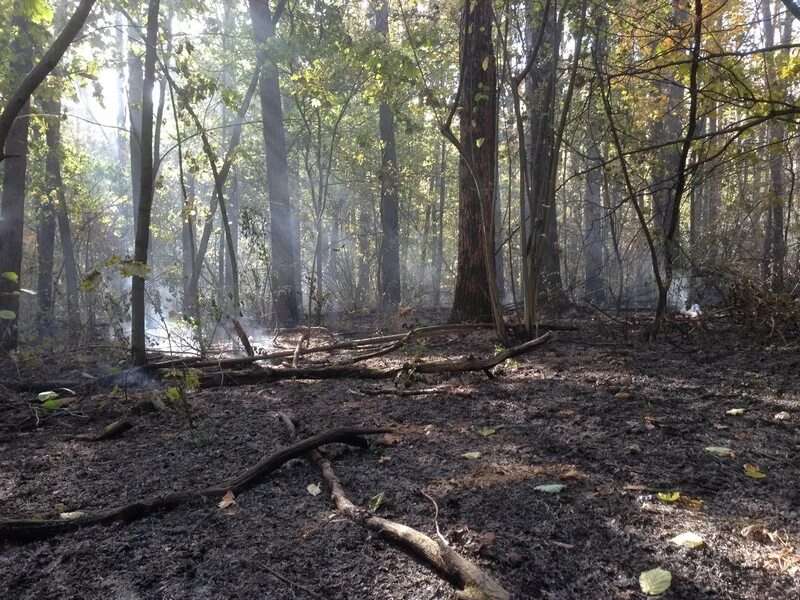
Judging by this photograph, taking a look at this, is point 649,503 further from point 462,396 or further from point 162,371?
point 162,371

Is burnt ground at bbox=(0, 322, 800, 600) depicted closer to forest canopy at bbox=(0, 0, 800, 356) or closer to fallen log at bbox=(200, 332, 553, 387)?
fallen log at bbox=(200, 332, 553, 387)

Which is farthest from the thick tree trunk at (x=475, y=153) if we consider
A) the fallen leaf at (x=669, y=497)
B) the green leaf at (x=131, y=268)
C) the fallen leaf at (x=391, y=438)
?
the fallen leaf at (x=669, y=497)

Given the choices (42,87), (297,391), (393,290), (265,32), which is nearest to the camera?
(297,391)

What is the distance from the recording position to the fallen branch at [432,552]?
167 centimetres

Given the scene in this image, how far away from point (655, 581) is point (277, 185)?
1206 centimetres

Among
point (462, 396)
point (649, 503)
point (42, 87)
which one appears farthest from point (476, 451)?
point (42, 87)

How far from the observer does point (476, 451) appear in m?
3.04

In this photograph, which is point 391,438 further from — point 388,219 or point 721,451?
point 388,219

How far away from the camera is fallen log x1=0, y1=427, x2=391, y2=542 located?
224 centimetres

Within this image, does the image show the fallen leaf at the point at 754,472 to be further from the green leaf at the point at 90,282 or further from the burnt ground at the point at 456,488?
the green leaf at the point at 90,282

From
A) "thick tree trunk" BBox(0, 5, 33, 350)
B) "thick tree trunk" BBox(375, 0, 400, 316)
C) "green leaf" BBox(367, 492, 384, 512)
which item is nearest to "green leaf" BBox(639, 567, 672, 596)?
"green leaf" BBox(367, 492, 384, 512)

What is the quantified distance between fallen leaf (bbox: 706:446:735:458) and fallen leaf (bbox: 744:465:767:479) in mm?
134

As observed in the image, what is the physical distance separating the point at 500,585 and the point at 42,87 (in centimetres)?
873

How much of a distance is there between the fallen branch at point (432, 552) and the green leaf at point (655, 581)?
43 centimetres
